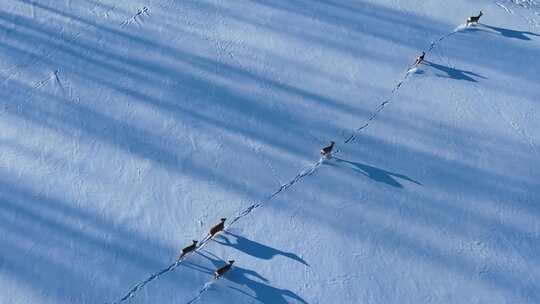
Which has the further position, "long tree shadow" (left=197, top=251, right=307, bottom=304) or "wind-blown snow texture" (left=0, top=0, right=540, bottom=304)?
"wind-blown snow texture" (left=0, top=0, right=540, bottom=304)

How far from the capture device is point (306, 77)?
38.8 feet

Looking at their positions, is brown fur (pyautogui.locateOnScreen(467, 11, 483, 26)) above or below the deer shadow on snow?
above

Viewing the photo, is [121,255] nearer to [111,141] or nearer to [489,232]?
[111,141]

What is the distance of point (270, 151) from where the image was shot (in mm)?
10547

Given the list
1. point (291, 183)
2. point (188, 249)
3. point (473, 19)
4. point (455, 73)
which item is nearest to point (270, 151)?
point (291, 183)

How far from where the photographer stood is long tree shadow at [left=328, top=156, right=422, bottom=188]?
10.3m

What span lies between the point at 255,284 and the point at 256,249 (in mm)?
616

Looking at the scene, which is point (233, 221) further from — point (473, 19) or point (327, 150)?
point (473, 19)

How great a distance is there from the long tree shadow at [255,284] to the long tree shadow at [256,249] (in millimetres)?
318

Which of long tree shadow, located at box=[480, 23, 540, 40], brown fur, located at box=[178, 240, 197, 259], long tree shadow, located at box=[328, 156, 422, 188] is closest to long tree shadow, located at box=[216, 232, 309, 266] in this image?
brown fur, located at box=[178, 240, 197, 259]

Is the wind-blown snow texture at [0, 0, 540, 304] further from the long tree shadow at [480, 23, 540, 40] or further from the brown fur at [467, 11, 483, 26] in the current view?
the brown fur at [467, 11, 483, 26]

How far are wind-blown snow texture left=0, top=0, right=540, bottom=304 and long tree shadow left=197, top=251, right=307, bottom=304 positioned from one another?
32 millimetres

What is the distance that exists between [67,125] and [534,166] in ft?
29.9

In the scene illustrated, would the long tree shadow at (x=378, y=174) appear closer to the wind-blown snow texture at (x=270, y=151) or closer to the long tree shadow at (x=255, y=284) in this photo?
the wind-blown snow texture at (x=270, y=151)
